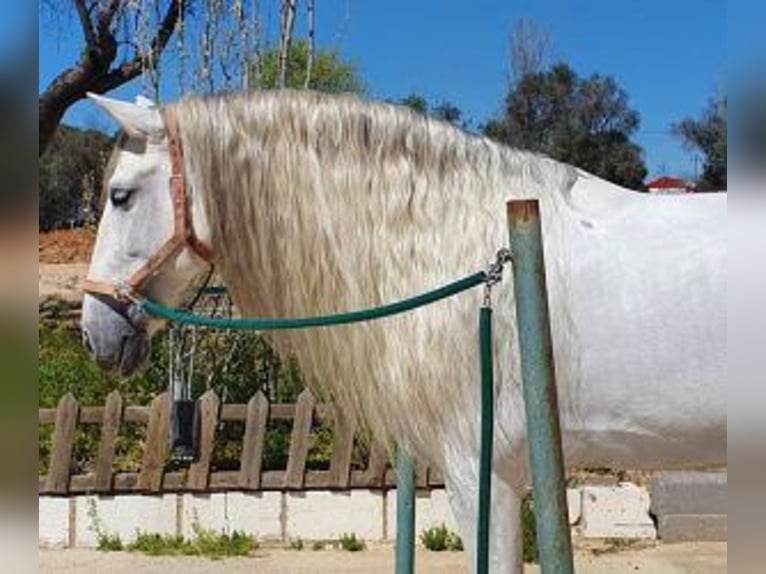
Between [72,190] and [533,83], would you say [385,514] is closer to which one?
[533,83]

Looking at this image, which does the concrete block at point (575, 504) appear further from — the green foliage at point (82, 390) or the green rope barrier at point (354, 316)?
Answer: the green rope barrier at point (354, 316)

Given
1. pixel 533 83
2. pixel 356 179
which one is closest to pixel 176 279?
pixel 356 179

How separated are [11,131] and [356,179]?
136 centimetres

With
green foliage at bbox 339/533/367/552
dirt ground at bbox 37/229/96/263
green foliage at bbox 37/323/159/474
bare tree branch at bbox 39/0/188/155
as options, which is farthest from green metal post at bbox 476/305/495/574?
dirt ground at bbox 37/229/96/263

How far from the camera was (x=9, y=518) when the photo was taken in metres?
1.65

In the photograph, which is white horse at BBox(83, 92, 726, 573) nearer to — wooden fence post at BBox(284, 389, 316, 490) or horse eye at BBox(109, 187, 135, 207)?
horse eye at BBox(109, 187, 135, 207)

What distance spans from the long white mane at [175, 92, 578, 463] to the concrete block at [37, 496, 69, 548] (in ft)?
11.5

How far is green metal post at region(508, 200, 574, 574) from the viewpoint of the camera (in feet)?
7.03

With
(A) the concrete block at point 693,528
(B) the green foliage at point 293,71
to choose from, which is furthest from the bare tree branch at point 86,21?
(A) the concrete block at point 693,528

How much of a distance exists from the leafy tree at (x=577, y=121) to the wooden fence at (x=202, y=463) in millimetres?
15463

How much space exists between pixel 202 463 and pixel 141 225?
3.43 m

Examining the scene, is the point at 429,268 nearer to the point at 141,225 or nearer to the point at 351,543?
the point at 141,225

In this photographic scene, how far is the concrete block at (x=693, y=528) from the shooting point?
235 inches

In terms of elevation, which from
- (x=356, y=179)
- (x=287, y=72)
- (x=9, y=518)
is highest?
(x=287, y=72)
